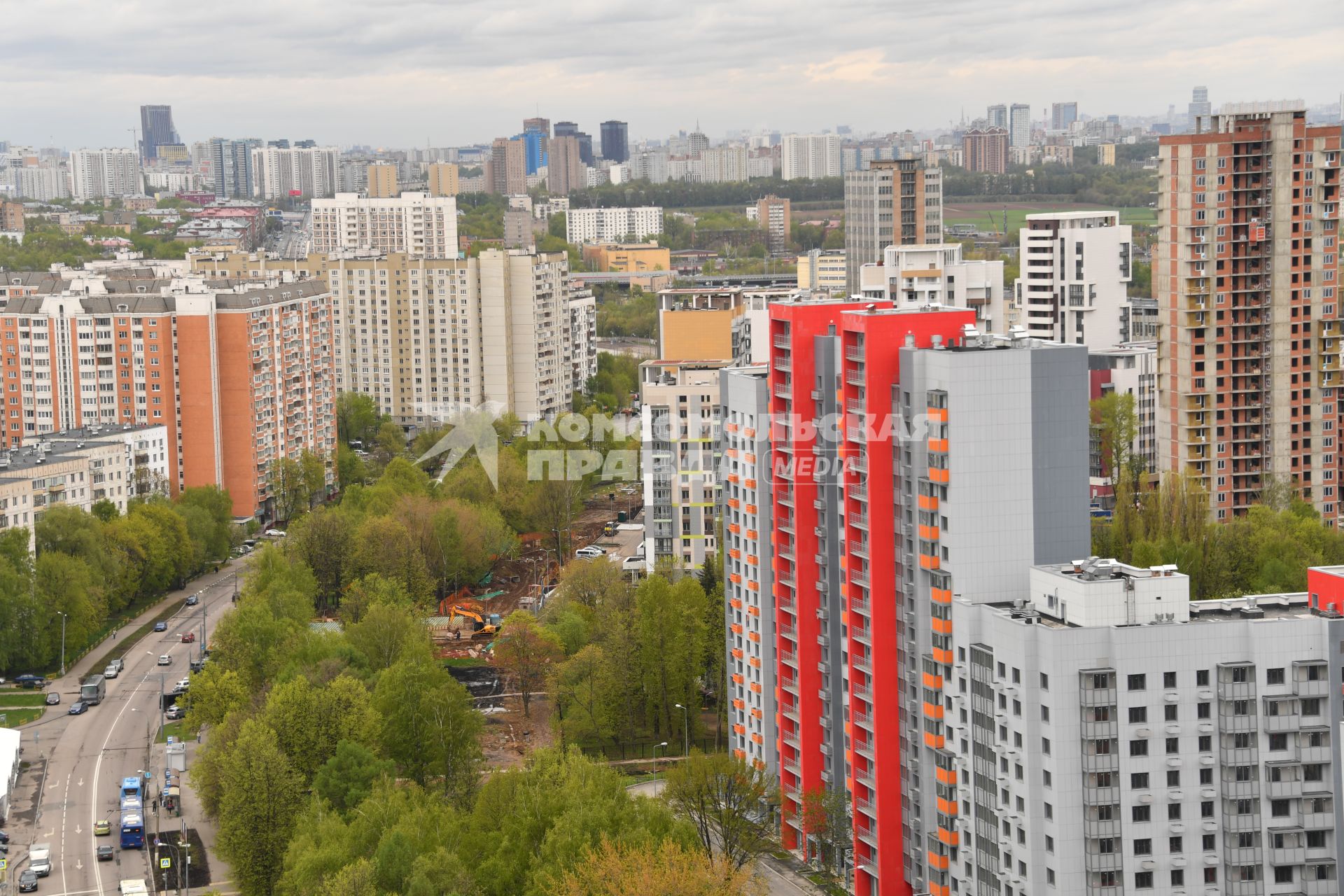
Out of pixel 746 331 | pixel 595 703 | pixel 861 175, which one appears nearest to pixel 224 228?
pixel 861 175

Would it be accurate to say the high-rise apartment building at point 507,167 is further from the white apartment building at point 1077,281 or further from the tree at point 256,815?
the tree at point 256,815

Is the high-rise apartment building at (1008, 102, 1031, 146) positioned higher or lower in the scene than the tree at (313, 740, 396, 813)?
higher

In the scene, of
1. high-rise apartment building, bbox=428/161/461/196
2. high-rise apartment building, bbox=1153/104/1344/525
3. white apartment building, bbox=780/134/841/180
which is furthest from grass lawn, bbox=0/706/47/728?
white apartment building, bbox=780/134/841/180

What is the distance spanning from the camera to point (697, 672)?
30625mm

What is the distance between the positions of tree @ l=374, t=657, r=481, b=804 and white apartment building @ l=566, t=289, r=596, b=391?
42.7 meters

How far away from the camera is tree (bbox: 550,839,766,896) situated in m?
18.8

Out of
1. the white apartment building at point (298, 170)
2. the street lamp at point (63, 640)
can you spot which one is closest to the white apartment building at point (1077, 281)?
the street lamp at point (63, 640)

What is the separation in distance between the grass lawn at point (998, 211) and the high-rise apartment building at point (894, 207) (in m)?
34.8

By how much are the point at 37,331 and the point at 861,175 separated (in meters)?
27.7

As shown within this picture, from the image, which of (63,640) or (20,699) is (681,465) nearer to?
(63,640)

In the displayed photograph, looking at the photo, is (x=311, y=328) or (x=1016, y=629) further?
(x=311, y=328)

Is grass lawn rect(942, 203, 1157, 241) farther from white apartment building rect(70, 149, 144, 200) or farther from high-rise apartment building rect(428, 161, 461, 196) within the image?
white apartment building rect(70, 149, 144, 200)

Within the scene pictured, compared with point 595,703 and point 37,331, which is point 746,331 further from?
point 37,331

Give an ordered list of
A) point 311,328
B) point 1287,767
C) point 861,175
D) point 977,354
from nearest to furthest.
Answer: point 1287,767 → point 977,354 → point 311,328 → point 861,175
